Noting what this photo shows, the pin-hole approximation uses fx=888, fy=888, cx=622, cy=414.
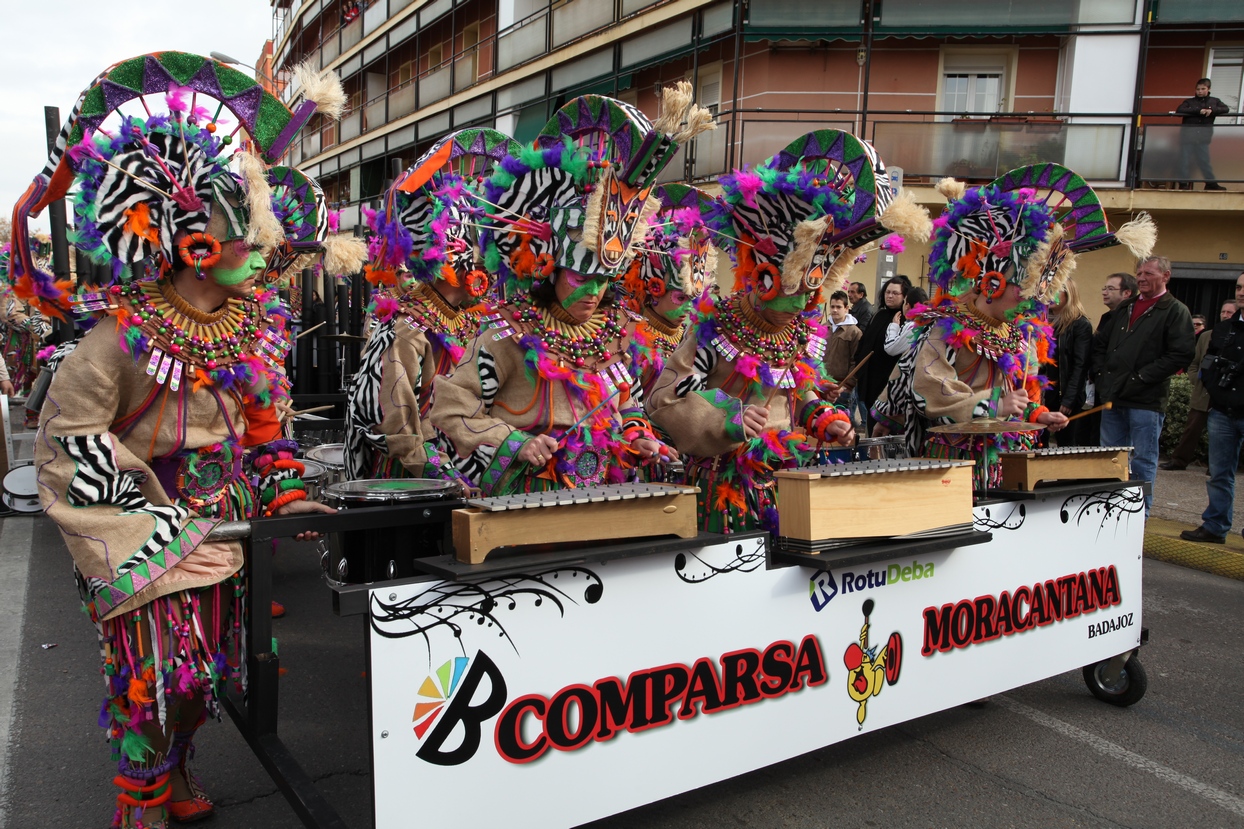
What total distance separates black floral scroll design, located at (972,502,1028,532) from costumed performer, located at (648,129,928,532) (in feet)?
2.43

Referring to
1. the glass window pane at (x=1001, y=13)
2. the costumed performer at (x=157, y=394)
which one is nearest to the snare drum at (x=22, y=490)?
the costumed performer at (x=157, y=394)

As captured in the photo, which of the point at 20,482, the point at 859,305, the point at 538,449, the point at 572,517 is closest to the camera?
the point at 572,517

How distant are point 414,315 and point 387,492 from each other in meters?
2.12

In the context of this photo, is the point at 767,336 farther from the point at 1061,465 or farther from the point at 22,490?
the point at 22,490

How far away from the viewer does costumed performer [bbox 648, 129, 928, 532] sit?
11.0ft

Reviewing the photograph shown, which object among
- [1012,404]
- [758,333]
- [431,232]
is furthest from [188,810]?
[1012,404]

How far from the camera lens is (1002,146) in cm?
1307

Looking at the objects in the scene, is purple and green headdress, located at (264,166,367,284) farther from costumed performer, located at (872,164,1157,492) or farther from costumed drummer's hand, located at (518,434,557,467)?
costumed performer, located at (872,164,1157,492)

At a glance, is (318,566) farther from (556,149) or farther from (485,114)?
(485,114)

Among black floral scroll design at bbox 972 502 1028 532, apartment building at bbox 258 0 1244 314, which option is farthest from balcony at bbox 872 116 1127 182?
black floral scroll design at bbox 972 502 1028 532

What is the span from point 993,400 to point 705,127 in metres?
2.34

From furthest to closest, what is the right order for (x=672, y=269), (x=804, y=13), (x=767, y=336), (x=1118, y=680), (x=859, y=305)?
(x=804, y=13), (x=859, y=305), (x=672, y=269), (x=1118, y=680), (x=767, y=336)

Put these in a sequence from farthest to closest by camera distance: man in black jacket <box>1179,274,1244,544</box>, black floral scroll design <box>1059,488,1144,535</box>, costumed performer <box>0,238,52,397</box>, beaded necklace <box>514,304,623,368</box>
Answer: costumed performer <box>0,238,52,397</box> → man in black jacket <box>1179,274,1244,544</box> → black floral scroll design <box>1059,488,1144,535</box> → beaded necklace <box>514,304,623,368</box>

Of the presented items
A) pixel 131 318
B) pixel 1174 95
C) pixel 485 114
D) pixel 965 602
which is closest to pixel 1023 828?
pixel 965 602
